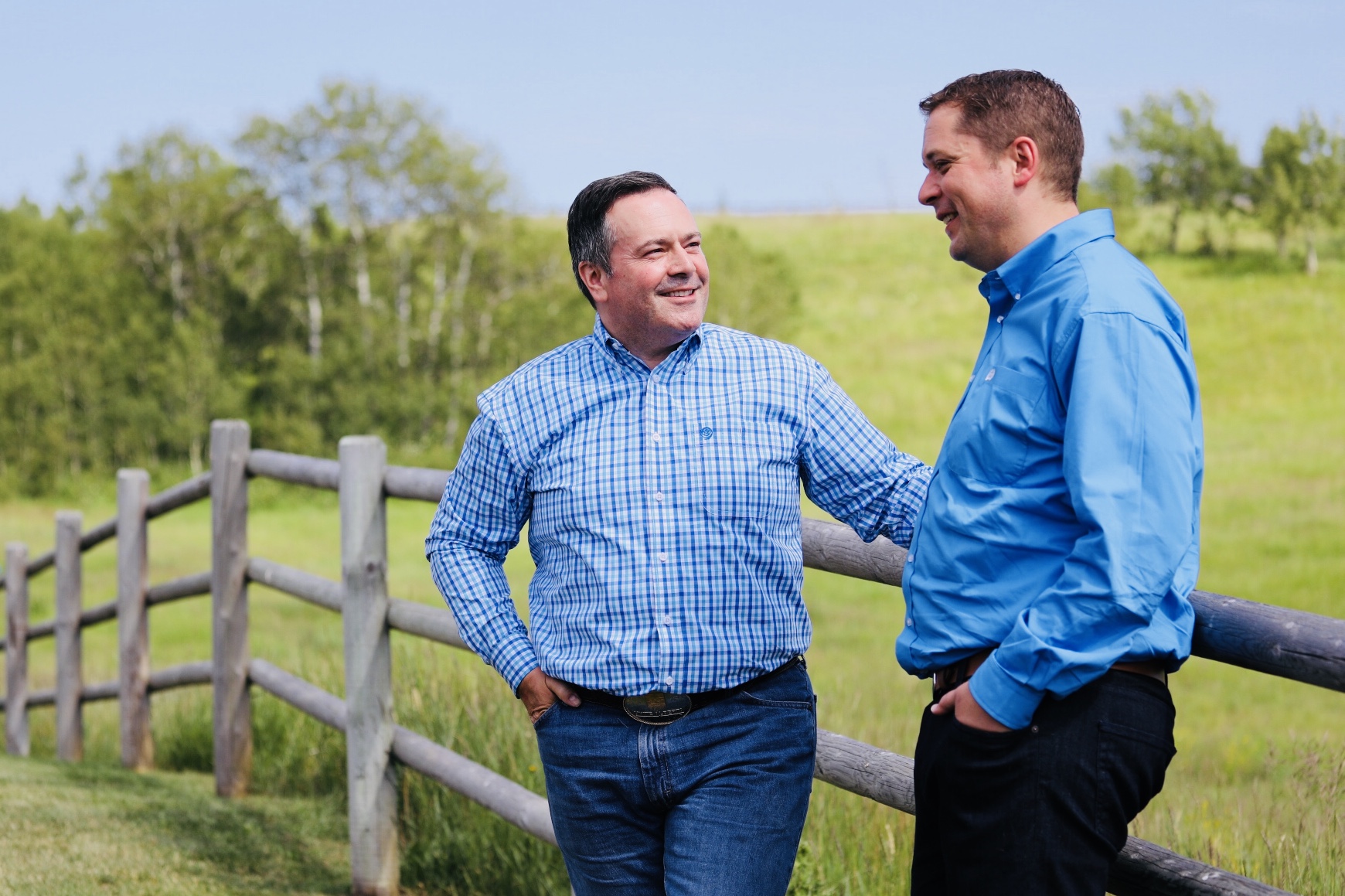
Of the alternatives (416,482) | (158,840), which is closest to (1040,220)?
(416,482)

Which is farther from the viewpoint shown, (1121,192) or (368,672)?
(1121,192)

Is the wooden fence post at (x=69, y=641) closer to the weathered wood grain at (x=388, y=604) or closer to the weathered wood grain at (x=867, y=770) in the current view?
the weathered wood grain at (x=388, y=604)

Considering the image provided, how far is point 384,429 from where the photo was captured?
33500 millimetres

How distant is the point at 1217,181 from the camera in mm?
59938

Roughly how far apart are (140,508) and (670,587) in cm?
466

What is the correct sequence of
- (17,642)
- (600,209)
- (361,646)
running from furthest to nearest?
(17,642) → (361,646) → (600,209)

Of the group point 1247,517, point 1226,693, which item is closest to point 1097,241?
point 1226,693

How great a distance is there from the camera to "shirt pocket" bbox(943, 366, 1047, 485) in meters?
1.69

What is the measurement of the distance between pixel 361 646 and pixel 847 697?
7.75 ft

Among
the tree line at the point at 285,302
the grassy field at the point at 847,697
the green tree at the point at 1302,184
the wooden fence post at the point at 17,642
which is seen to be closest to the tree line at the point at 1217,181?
the green tree at the point at 1302,184

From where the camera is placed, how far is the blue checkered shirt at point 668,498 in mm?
2154

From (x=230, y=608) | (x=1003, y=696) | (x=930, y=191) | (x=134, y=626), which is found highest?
(x=930, y=191)

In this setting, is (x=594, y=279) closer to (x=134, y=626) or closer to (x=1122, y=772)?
(x=1122, y=772)

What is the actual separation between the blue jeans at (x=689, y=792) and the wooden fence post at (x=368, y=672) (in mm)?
1934
